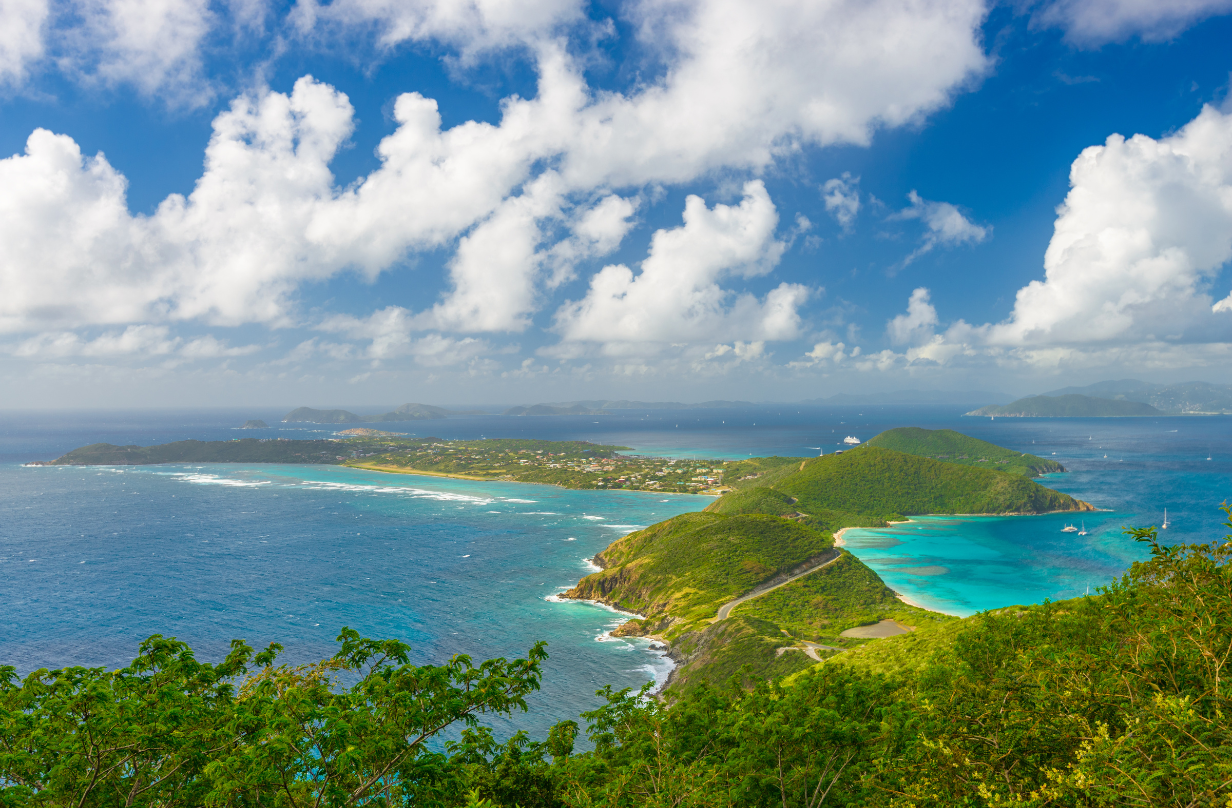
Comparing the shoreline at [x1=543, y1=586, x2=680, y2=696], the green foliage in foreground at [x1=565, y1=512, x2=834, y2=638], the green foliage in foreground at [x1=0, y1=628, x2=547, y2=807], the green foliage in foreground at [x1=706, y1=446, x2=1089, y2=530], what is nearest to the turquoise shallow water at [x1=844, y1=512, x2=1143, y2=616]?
the green foliage in foreground at [x1=706, y1=446, x2=1089, y2=530]

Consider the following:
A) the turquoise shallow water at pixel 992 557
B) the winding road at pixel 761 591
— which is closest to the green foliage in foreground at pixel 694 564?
the winding road at pixel 761 591

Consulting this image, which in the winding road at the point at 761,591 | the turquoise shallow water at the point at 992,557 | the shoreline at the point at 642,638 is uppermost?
the winding road at the point at 761,591

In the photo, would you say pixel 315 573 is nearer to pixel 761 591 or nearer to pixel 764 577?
pixel 761 591

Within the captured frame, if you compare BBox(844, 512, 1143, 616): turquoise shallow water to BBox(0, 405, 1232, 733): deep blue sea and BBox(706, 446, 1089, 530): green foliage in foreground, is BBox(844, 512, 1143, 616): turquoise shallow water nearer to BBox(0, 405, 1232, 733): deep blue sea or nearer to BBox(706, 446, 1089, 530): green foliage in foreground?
BBox(0, 405, 1232, 733): deep blue sea

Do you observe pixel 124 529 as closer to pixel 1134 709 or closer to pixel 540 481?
pixel 540 481

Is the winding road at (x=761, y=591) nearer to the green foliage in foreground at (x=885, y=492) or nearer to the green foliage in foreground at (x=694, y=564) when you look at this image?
the green foliage in foreground at (x=694, y=564)

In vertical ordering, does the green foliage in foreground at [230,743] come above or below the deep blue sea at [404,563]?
above

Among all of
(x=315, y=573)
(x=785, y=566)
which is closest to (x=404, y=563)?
(x=315, y=573)
